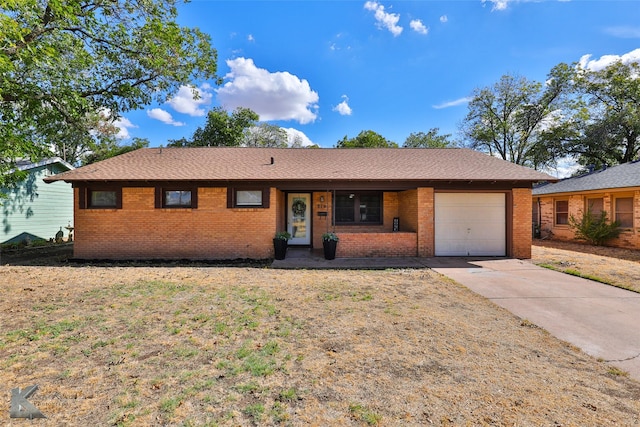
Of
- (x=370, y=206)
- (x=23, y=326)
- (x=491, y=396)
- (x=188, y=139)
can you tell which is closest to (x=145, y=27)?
(x=23, y=326)

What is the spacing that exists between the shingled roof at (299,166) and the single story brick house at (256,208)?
6 cm

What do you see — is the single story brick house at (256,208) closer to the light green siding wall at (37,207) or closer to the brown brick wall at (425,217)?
the brown brick wall at (425,217)

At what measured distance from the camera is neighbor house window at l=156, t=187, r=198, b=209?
10.0 metres

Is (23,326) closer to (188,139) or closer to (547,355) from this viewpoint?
(547,355)

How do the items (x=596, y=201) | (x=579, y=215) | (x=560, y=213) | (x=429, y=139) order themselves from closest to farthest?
(x=596, y=201) < (x=579, y=215) < (x=560, y=213) < (x=429, y=139)

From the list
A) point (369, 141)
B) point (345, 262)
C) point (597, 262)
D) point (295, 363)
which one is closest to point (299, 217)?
point (345, 262)

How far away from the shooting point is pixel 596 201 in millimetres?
13695

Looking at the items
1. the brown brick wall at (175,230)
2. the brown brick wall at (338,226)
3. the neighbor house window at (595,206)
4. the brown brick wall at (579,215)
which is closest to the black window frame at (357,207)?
the brown brick wall at (338,226)

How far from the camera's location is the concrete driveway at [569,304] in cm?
377

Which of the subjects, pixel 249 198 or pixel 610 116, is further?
pixel 610 116

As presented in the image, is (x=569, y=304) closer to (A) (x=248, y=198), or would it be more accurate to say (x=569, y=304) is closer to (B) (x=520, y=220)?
(B) (x=520, y=220)

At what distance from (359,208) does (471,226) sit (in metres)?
4.32

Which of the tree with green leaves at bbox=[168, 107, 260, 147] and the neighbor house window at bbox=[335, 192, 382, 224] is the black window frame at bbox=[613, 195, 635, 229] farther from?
the tree with green leaves at bbox=[168, 107, 260, 147]

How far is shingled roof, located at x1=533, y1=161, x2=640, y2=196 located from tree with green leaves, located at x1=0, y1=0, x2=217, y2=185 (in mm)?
17850
